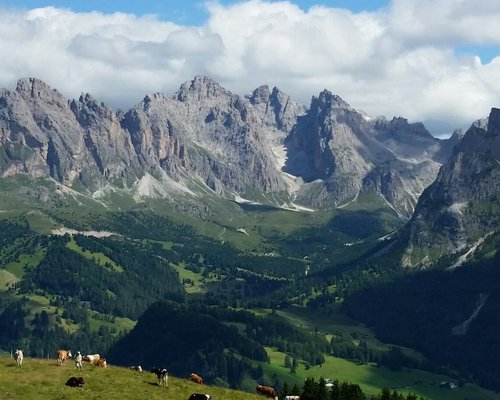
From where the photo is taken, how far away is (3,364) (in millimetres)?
110125

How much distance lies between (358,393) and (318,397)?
10666 millimetres

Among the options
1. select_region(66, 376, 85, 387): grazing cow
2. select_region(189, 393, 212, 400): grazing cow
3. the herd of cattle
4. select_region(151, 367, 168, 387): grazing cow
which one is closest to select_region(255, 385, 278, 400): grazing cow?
the herd of cattle

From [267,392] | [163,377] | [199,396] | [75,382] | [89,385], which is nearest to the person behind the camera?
[199,396]

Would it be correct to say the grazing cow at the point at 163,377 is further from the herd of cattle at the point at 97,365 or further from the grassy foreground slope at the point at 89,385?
the grassy foreground slope at the point at 89,385

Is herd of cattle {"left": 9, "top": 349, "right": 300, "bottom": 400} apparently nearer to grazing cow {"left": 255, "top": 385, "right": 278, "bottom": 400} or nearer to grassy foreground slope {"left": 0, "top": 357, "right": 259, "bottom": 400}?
grazing cow {"left": 255, "top": 385, "right": 278, "bottom": 400}

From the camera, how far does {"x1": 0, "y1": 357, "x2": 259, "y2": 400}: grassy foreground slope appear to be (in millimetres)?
95500

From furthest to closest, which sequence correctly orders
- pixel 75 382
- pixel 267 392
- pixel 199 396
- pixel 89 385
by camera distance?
pixel 267 392, pixel 89 385, pixel 75 382, pixel 199 396

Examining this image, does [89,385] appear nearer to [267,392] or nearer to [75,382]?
[75,382]

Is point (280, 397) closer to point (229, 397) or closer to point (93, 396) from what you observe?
point (229, 397)

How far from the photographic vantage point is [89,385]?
100312 mm

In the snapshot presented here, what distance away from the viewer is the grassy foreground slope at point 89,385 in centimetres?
9550

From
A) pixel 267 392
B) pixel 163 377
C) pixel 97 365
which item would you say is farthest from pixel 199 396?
pixel 97 365

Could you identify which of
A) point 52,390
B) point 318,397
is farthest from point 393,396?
point 52,390

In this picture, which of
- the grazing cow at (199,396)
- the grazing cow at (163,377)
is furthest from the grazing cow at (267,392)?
the grazing cow at (199,396)
